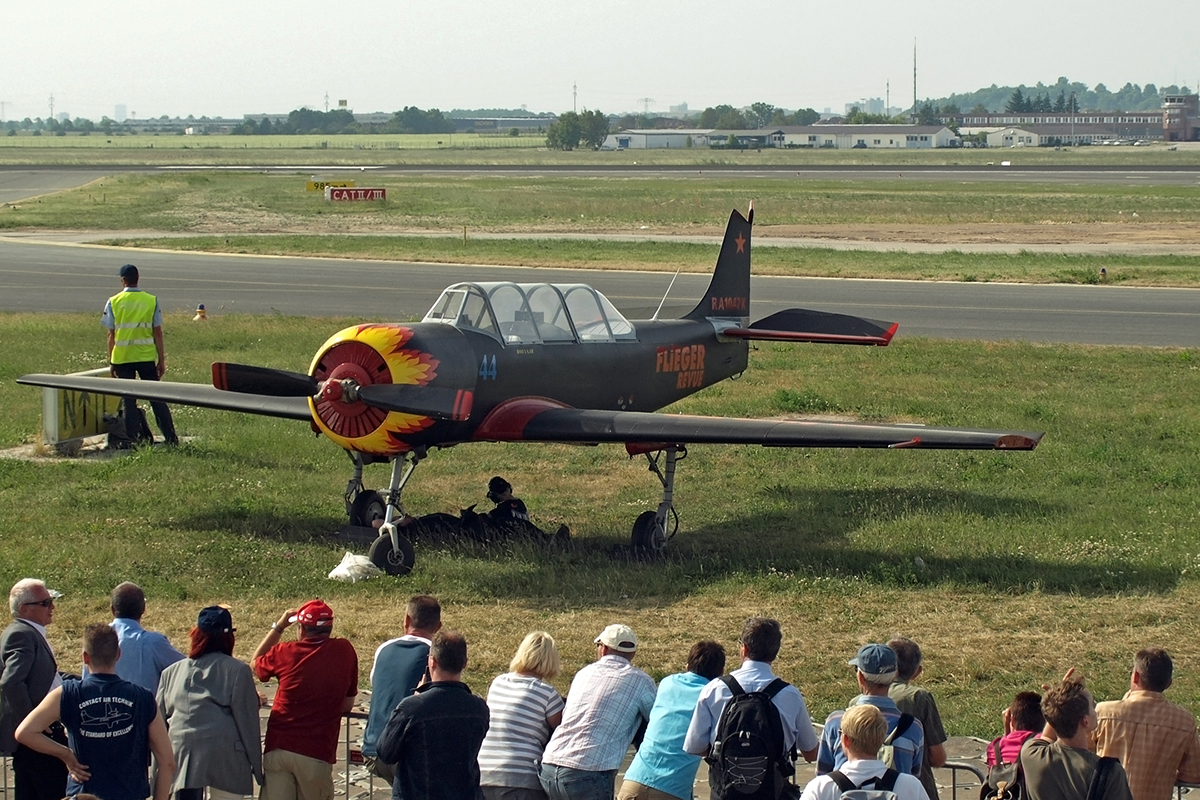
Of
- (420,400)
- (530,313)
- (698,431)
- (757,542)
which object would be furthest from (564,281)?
(420,400)

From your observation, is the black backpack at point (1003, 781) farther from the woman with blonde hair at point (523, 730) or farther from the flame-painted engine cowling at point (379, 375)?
the flame-painted engine cowling at point (379, 375)

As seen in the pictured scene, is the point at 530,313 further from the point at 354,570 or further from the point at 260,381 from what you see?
the point at 354,570

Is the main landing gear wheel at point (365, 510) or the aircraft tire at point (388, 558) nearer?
the aircraft tire at point (388, 558)

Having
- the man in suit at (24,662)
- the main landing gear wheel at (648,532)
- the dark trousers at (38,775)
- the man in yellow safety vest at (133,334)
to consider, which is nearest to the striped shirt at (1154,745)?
the dark trousers at (38,775)

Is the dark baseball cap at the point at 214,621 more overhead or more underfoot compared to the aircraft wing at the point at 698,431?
more underfoot

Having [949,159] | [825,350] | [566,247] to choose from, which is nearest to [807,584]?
[825,350]

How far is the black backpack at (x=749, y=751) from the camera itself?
6.44 meters

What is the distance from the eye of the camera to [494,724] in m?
6.93

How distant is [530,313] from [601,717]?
8761 millimetres

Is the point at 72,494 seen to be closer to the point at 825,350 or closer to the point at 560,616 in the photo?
the point at 560,616

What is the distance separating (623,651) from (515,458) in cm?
1194

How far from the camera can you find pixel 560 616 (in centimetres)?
1212

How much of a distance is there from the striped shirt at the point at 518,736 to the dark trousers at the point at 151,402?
12793 millimetres

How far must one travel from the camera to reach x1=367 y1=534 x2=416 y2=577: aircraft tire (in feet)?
43.4
